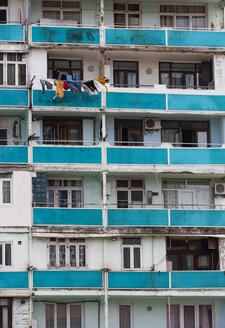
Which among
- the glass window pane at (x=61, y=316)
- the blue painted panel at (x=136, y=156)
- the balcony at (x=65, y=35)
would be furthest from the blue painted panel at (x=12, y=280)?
the balcony at (x=65, y=35)

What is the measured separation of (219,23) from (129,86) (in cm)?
509

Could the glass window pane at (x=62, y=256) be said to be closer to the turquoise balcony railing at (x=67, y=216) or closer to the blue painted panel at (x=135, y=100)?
the turquoise balcony railing at (x=67, y=216)

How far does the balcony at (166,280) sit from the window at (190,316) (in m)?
1.60

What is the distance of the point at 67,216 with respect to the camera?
4494 centimetres

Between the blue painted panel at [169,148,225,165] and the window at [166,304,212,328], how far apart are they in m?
6.25

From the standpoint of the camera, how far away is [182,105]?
46.6 meters

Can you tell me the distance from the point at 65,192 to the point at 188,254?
242 inches

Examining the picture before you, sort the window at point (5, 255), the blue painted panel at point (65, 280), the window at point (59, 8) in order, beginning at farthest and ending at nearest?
the window at point (59, 8)
the window at point (5, 255)
the blue painted panel at point (65, 280)

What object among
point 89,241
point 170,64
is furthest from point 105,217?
point 170,64

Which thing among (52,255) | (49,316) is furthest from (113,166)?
(49,316)

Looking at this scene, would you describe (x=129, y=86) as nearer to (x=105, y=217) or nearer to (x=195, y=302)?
(x=105, y=217)

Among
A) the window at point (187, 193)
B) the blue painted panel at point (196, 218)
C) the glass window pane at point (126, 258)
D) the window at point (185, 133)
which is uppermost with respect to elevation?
the window at point (185, 133)

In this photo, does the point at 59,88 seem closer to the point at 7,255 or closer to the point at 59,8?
the point at 59,8

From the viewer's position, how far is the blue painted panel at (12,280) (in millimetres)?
44031
